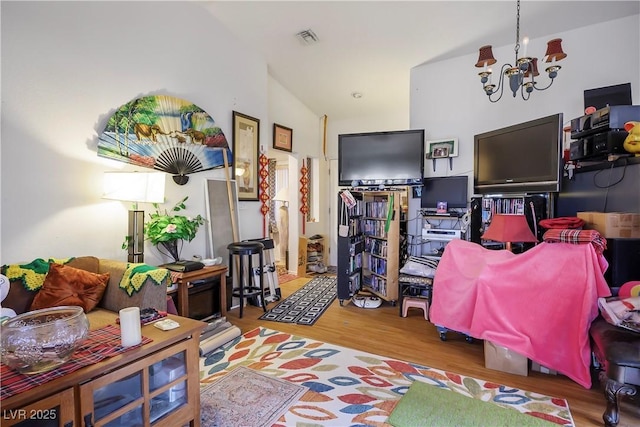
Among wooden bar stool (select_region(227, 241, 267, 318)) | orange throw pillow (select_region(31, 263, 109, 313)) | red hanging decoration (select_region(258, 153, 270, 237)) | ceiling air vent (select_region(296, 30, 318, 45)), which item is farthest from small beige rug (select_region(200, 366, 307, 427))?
ceiling air vent (select_region(296, 30, 318, 45))

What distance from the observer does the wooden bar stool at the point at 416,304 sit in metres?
3.33

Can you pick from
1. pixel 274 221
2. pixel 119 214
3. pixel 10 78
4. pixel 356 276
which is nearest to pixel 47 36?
pixel 10 78

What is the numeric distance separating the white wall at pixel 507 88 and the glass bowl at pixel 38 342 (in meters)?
3.84

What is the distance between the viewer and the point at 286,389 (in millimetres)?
2078

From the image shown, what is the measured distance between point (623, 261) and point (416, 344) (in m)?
1.62

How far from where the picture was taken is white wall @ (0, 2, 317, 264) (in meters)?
2.12

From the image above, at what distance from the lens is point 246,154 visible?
13.1 ft

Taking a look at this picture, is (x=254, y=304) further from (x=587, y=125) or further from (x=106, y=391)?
(x=587, y=125)

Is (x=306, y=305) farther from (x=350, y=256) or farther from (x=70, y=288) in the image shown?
(x=70, y=288)

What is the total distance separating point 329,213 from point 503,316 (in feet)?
13.7

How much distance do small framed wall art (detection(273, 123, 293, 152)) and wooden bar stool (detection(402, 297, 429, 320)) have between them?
296cm

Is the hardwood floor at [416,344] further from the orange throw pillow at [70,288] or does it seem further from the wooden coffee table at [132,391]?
the wooden coffee table at [132,391]

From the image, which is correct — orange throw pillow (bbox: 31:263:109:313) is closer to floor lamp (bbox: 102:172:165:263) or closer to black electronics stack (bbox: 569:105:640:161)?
floor lamp (bbox: 102:172:165:263)

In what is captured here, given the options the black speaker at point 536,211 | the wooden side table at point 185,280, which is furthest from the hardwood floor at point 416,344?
the black speaker at point 536,211
